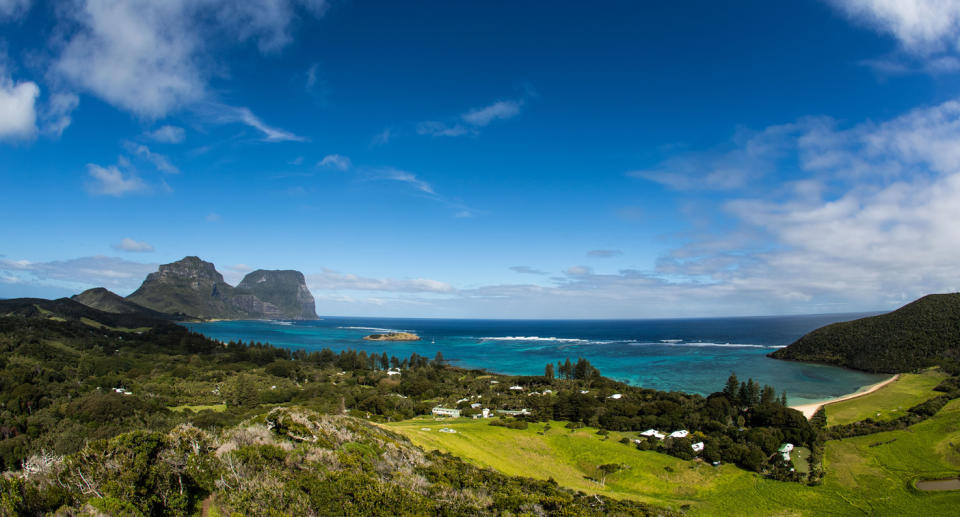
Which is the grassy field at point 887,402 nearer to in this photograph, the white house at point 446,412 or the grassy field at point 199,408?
the white house at point 446,412

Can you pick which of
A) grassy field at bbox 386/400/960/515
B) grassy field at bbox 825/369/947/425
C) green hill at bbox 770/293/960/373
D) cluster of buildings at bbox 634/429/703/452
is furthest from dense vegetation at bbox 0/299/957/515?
green hill at bbox 770/293/960/373

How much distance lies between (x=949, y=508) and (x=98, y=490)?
42.1 m

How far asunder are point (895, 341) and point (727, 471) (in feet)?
393

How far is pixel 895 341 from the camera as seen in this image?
4343 inches

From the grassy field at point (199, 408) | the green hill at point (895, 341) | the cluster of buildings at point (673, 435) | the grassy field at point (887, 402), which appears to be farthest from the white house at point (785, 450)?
the green hill at point (895, 341)

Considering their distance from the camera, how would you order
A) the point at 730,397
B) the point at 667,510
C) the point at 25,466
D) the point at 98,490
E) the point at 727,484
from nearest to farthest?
the point at 98,490
the point at 25,466
the point at 667,510
the point at 727,484
the point at 730,397

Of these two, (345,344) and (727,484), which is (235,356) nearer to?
(345,344)

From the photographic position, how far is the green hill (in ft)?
327

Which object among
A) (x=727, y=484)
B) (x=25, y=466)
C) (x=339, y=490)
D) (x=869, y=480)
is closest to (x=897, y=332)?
(x=869, y=480)

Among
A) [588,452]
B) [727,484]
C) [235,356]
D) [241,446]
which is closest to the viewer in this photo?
[241,446]

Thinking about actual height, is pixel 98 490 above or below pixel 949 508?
above

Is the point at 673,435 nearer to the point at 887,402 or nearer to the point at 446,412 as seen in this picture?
the point at 446,412

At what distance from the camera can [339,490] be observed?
536 inches

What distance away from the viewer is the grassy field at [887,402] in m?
54.4
